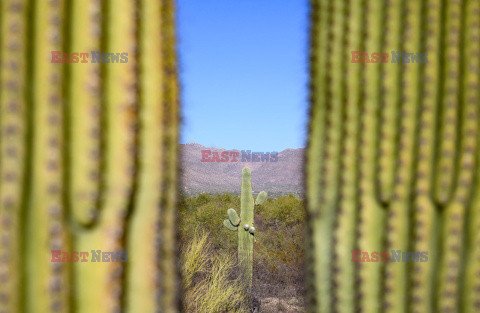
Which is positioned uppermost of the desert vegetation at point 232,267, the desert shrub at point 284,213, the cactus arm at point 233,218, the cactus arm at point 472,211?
the cactus arm at point 472,211

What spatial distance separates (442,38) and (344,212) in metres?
0.70

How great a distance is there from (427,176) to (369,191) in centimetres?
20

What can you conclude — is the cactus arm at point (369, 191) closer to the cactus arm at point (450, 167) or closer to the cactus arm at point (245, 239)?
the cactus arm at point (450, 167)

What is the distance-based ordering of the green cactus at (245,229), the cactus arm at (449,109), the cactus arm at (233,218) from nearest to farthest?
1. the cactus arm at (449,109)
2. the cactus arm at (233,218)
3. the green cactus at (245,229)

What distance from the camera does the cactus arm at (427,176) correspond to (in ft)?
4.44

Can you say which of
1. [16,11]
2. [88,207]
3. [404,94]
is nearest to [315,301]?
[404,94]

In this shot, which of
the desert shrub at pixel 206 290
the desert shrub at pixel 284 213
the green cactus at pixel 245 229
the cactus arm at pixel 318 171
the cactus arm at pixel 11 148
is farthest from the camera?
the desert shrub at pixel 284 213

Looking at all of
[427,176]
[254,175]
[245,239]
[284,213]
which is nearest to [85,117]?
[427,176]

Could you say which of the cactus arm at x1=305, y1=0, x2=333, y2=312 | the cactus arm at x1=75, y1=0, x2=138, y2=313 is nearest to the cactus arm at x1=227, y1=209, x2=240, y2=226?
the cactus arm at x1=305, y1=0, x2=333, y2=312

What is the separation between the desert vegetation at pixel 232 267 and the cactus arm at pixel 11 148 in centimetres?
355

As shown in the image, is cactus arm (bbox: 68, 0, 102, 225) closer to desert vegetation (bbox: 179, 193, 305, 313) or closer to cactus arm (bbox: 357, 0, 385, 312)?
cactus arm (bbox: 357, 0, 385, 312)

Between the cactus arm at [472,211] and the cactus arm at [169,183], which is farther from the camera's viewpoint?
the cactus arm at [472,211]

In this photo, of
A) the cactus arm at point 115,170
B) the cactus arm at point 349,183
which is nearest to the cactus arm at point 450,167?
the cactus arm at point 349,183

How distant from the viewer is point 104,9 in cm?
107
